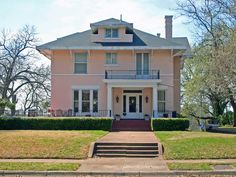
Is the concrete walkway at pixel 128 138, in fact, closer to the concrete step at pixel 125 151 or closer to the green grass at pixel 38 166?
the concrete step at pixel 125 151

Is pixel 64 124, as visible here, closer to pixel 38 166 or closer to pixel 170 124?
pixel 170 124

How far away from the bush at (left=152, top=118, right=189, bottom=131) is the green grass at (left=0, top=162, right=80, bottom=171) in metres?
14.1

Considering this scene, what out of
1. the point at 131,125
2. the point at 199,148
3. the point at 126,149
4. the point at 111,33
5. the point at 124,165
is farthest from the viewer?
the point at 111,33

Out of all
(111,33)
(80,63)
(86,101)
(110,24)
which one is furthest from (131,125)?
(110,24)

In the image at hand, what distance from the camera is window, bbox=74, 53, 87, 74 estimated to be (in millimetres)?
34469

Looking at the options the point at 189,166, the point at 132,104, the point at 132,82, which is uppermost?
the point at 132,82

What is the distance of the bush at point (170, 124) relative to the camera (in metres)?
27.7

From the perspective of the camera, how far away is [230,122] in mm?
40125

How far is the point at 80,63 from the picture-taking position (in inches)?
1361

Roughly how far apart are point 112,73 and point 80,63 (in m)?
2.90

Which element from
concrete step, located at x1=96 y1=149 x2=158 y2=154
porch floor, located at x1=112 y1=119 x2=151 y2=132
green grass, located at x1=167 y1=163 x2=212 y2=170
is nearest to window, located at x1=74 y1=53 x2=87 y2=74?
porch floor, located at x1=112 y1=119 x2=151 y2=132

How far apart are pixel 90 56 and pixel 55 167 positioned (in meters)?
21.2

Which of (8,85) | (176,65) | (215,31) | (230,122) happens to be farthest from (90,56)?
(8,85)

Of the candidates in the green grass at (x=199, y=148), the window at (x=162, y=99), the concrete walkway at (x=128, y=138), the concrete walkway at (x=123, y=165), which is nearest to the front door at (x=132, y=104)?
the window at (x=162, y=99)
